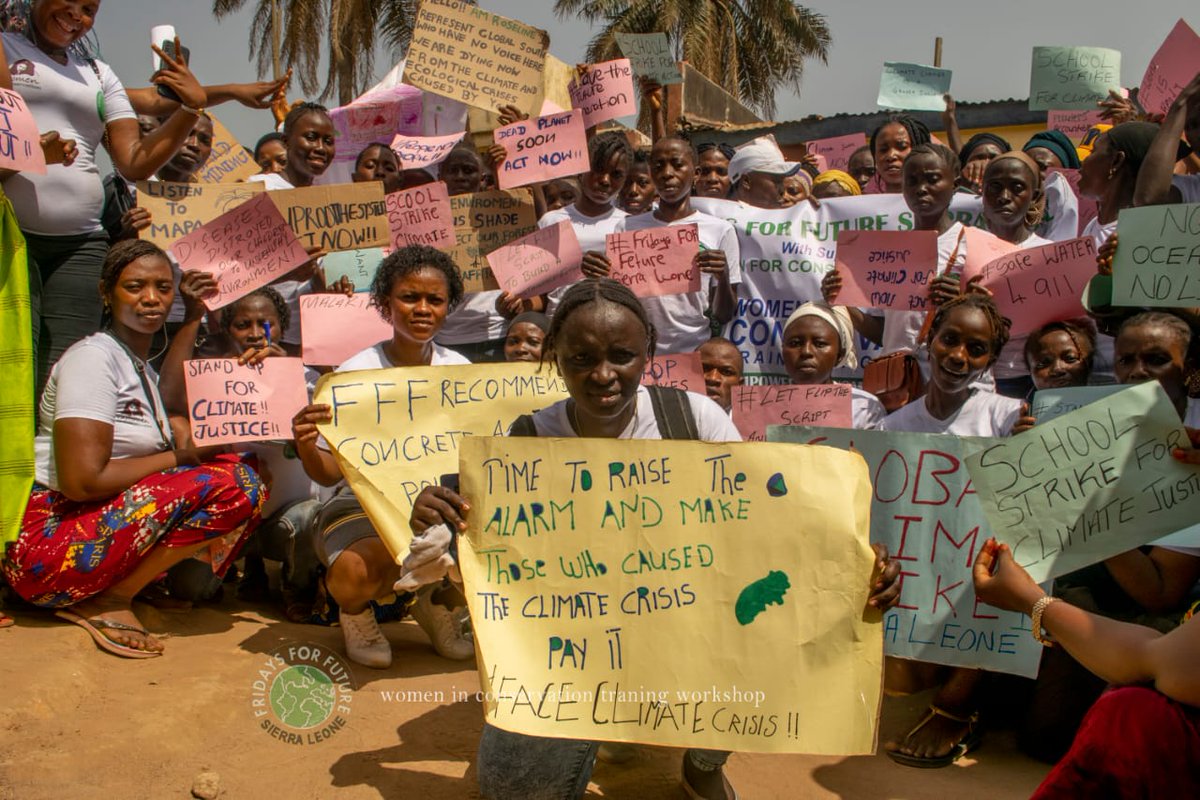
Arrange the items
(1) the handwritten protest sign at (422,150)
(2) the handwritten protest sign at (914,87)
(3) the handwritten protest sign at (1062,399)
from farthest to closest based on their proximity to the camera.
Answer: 1. (2) the handwritten protest sign at (914,87)
2. (1) the handwritten protest sign at (422,150)
3. (3) the handwritten protest sign at (1062,399)

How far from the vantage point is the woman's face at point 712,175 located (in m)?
6.95

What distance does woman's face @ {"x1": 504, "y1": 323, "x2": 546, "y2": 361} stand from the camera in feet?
16.5

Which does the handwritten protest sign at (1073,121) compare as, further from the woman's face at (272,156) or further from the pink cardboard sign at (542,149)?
the woman's face at (272,156)

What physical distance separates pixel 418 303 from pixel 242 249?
1.36 metres

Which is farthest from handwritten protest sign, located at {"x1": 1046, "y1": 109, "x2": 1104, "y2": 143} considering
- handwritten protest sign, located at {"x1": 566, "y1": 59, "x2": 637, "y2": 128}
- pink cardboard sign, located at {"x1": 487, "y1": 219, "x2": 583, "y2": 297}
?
pink cardboard sign, located at {"x1": 487, "y1": 219, "x2": 583, "y2": 297}

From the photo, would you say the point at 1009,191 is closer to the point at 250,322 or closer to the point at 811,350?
the point at 811,350

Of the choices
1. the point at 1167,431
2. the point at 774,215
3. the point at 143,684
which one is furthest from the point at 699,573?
the point at 774,215

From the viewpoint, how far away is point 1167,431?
3016 mm

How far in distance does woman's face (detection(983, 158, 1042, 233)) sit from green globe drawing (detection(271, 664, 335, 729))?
394 cm

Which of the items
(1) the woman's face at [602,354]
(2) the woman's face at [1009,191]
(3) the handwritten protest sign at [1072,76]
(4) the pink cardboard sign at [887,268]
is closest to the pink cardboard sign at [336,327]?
(4) the pink cardboard sign at [887,268]

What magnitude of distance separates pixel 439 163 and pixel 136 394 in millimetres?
3248

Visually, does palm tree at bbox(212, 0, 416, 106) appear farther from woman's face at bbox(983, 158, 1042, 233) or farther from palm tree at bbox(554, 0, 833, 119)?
woman's face at bbox(983, 158, 1042, 233)

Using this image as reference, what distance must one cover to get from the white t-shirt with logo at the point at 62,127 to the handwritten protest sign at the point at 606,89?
112 inches

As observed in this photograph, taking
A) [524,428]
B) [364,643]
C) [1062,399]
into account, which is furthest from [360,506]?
[1062,399]
